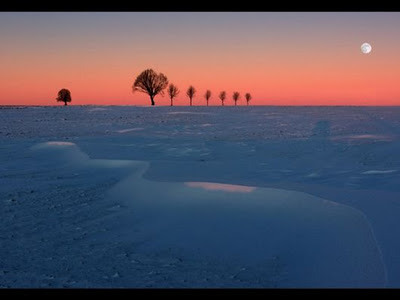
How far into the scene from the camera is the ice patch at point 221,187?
562 centimetres

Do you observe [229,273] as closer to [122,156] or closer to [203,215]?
[203,215]

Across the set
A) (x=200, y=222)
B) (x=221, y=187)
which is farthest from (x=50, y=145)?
(x=200, y=222)

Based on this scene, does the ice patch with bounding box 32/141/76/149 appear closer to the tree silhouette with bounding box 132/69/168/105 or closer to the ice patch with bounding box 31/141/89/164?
the ice patch with bounding box 31/141/89/164

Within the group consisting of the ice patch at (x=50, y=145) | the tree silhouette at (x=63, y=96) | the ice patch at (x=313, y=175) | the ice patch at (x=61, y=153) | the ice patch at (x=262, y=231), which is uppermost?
the tree silhouette at (x=63, y=96)

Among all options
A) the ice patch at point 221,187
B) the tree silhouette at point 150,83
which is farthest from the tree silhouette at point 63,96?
the ice patch at point 221,187

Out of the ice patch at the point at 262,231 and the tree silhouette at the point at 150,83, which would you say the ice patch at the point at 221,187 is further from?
the tree silhouette at the point at 150,83

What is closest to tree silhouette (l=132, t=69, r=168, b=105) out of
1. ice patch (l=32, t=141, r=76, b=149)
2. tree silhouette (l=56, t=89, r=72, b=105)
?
tree silhouette (l=56, t=89, r=72, b=105)

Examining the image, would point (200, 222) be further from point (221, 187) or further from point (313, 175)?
point (313, 175)

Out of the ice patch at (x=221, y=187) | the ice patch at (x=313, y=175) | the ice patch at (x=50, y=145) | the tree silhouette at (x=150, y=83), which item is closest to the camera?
the ice patch at (x=221, y=187)

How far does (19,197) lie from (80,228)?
184 cm

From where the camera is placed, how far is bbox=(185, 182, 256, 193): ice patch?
5.62m

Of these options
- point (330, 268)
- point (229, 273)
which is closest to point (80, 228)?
point (229, 273)

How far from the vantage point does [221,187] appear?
5.81 metres

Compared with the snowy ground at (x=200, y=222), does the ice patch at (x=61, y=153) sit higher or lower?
higher
